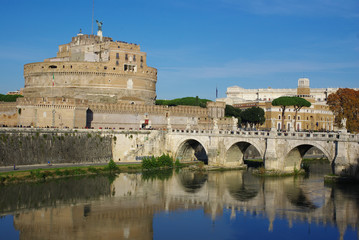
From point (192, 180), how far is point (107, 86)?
26841 millimetres

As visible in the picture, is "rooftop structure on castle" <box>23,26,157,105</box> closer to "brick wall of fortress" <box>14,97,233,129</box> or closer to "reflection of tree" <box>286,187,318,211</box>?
"brick wall of fortress" <box>14,97,233,129</box>

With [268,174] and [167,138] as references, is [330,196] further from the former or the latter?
[167,138]

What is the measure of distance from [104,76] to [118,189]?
30284mm

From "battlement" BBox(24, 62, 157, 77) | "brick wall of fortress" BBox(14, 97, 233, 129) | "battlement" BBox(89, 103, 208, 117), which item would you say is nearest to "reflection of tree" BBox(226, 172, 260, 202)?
"brick wall of fortress" BBox(14, 97, 233, 129)

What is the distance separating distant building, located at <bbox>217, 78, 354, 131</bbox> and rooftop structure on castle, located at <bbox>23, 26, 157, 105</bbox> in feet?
84.3

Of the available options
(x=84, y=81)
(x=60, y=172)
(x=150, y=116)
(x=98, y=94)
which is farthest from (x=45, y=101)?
(x=150, y=116)

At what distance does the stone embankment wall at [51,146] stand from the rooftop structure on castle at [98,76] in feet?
47.9

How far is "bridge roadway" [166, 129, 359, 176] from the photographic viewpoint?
1724 inches

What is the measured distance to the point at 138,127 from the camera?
67.5 metres

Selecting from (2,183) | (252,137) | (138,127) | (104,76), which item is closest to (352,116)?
(252,137)

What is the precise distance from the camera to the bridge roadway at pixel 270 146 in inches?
1724

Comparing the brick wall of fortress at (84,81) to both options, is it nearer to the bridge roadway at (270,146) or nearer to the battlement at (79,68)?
the battlement at (79,68)

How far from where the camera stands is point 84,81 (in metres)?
70.2

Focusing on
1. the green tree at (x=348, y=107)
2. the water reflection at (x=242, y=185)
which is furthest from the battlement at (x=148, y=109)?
the green tree at (x=348, y=107)
